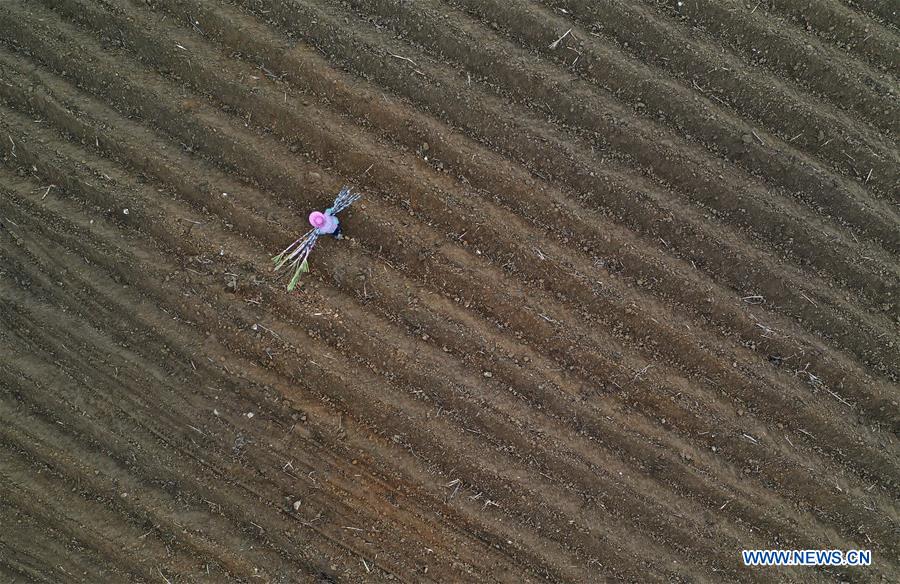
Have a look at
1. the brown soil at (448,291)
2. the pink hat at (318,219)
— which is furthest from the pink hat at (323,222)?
the brown soil at (448,291)

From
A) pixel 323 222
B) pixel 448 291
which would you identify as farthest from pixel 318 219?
pixel 448 291

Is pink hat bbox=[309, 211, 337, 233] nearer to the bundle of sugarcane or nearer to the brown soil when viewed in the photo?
the bundle of sugarcane

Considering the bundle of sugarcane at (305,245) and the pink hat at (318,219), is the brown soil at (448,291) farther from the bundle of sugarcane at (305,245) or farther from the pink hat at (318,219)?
the pink hat at (318,219)

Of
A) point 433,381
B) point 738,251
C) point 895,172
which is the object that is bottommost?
point 433,381

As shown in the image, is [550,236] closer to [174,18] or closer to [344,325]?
[344,325]

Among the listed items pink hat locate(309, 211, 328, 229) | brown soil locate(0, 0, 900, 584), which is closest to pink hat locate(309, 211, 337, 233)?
pink hat locate(309, 211, 328, 229)

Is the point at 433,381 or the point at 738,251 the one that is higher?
the point at 738,251

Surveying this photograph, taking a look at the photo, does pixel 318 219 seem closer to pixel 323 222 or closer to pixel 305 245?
pixel 323 222

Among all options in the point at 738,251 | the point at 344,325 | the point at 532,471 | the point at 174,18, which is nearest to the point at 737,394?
the point at 738,251

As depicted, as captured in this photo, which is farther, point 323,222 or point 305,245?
point 305,245
